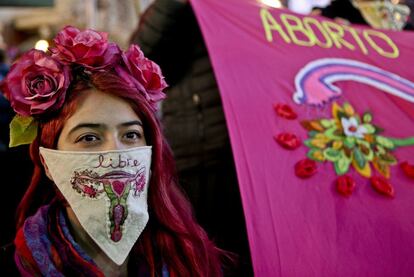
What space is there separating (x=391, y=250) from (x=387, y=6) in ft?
7.01

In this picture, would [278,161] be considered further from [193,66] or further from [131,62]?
[193,66]

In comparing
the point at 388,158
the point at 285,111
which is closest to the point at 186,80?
the point at 285,111

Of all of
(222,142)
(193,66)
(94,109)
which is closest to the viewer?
(94,109)

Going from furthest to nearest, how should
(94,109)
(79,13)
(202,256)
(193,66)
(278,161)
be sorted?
(79,13), (193,66), (278,161), (202,256), (94,109)

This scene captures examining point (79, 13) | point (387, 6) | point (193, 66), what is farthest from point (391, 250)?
point (79, 13)

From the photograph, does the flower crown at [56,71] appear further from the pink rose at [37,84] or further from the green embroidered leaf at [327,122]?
the green embroidered leaf at [327,122]

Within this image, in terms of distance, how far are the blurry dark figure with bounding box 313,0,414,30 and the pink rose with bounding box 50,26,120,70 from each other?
2414mm

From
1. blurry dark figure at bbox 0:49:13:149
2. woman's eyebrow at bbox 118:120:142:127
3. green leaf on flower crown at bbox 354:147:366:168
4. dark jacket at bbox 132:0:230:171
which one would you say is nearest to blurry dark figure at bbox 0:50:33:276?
blurry dark figure at bbox 0:49:13:149

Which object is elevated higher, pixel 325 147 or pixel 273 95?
pixel 273 95

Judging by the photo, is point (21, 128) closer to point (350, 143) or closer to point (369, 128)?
point (350, 143)

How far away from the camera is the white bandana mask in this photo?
65.7 inches

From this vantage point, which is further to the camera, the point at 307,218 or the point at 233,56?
the point at 233,56

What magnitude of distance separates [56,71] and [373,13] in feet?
8.93

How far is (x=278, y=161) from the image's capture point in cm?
226
